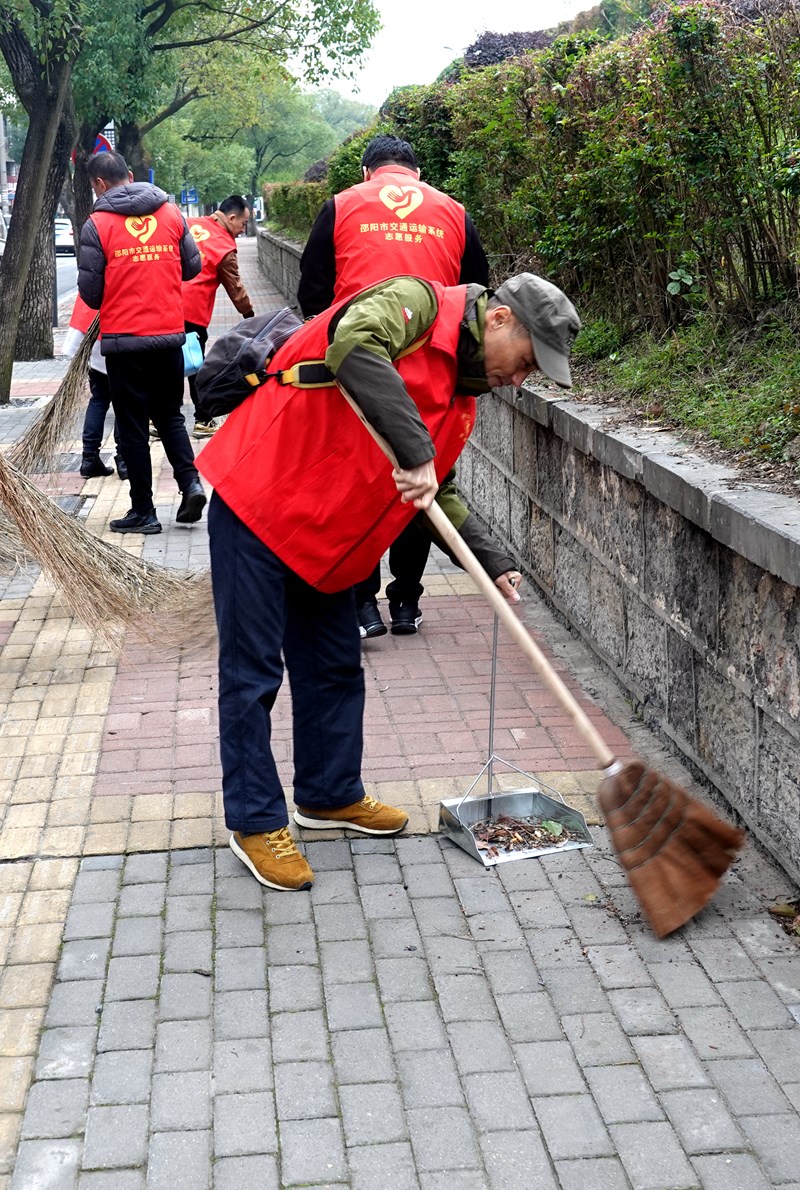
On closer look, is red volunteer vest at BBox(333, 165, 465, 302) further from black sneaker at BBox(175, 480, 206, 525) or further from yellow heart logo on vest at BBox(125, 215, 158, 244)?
black sneaker at BBox(175, 480, 206, 525)

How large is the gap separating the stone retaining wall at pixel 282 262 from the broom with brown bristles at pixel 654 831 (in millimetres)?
13974

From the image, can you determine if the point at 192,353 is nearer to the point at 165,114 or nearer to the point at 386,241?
the point at 386,241

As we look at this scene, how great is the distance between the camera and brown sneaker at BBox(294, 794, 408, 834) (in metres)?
4.08

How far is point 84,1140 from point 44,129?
11862mm

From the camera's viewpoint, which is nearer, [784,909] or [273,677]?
[784,909]

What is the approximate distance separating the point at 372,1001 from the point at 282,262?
21.5 meters

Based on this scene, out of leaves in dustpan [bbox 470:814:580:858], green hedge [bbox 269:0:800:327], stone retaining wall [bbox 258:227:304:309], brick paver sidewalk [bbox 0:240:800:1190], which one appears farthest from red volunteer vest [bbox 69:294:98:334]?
stone retaining wall [bbox 258:227:304:309]

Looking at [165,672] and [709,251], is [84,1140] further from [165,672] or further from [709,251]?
[709,251]

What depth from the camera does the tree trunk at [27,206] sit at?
12.4 m

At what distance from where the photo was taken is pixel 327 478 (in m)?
3.51

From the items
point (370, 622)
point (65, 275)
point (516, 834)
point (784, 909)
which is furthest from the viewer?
point (65, 275)

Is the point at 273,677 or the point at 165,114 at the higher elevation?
the point at 165,114

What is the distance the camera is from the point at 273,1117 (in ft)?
9.26

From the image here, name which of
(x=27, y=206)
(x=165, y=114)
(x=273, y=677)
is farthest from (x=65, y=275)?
(x=273, y=677)
